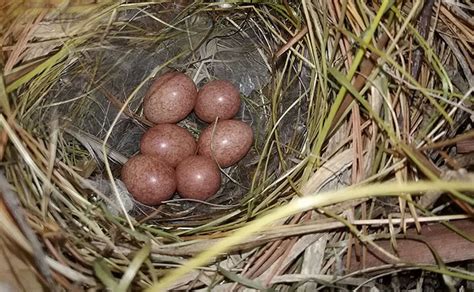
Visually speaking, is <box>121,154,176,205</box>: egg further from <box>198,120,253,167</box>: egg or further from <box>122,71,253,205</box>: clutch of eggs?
<box>198,120,253,167</box>: egg

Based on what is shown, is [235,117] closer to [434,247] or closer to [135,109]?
[135,109]

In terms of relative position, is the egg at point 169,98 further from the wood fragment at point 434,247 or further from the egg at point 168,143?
the wood fragment at point 434,247

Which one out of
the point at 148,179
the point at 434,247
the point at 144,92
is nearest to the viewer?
the point at 434,247

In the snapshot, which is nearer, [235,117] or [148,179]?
[148,179]

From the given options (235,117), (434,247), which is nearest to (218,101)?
(235,117)

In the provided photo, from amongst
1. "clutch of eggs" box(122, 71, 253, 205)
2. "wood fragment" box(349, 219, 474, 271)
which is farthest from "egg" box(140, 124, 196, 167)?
"wood fragment" box(349, 219, 474, 271)

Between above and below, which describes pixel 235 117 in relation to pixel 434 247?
below

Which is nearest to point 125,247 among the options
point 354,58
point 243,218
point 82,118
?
point 243,218
